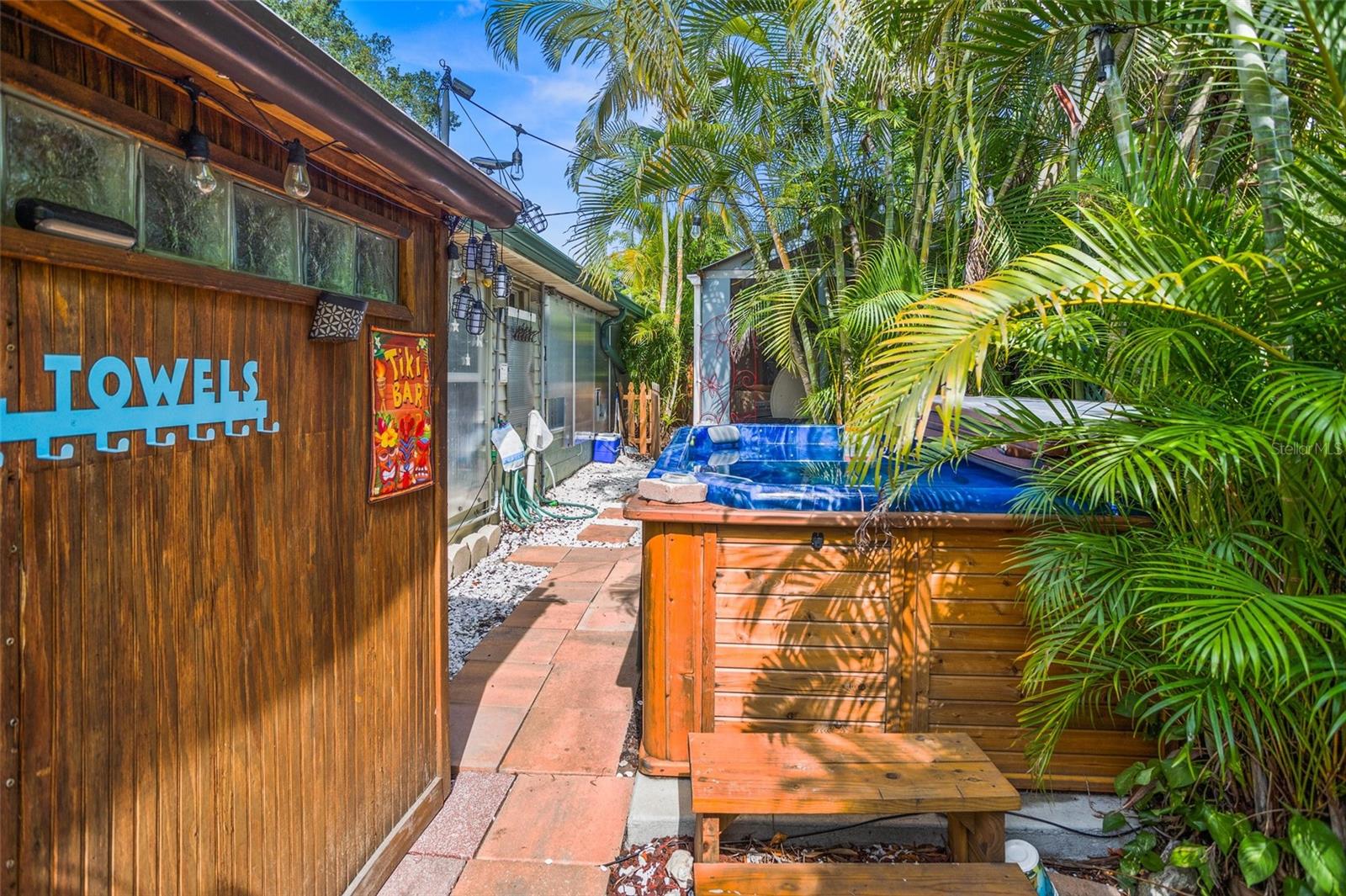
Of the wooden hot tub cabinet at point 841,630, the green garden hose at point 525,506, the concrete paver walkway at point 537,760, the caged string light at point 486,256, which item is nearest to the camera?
the concrete paver walkway at point 537,760

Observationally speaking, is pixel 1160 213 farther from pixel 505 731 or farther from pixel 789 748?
pixel 505 731

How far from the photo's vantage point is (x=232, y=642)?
1.71 m

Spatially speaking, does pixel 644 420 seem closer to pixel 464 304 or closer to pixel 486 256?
pixel 464 304

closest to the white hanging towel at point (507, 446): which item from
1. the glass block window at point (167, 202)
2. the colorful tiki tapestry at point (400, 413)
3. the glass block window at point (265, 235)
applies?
the colorful tiki tapestry at point (400, 413)

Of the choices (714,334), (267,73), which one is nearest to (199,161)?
(267,73)

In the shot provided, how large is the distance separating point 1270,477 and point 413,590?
2581 mm

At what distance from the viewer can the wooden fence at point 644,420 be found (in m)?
12.7

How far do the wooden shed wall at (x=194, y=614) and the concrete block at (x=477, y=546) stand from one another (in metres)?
3.46

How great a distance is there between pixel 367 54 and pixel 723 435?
17.5 metres

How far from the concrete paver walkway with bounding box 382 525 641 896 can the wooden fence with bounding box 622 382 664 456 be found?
762 cm

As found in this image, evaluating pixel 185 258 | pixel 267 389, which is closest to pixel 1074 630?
pixel 267 389

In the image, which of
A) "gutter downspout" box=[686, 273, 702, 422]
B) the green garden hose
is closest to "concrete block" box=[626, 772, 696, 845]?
the green garden hose

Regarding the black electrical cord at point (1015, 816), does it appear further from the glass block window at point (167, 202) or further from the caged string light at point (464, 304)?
the caged string light at point (464, 304)

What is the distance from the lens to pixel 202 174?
1.53 metres
